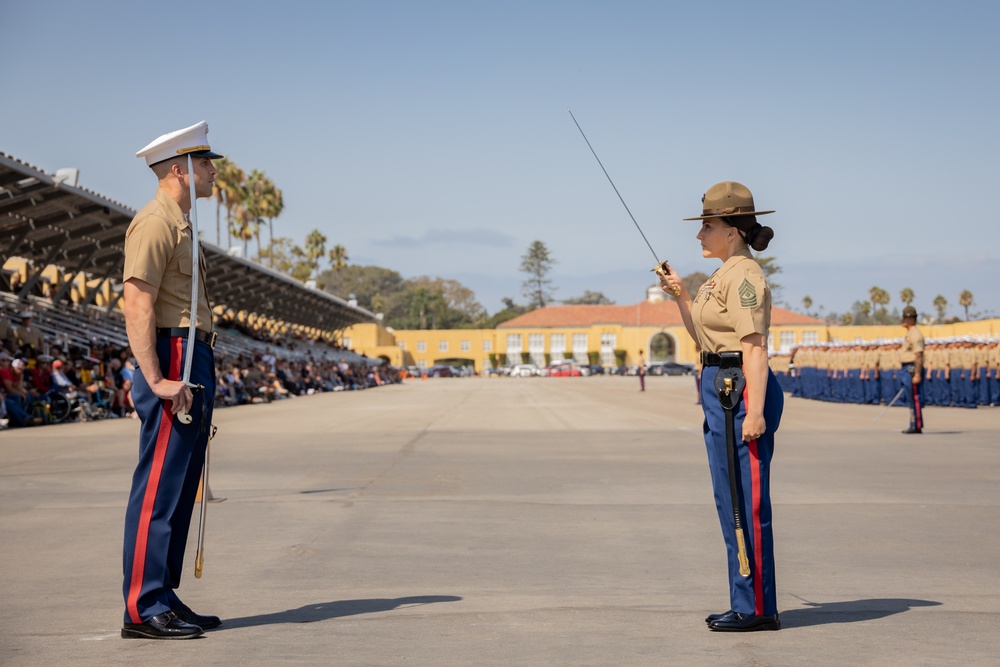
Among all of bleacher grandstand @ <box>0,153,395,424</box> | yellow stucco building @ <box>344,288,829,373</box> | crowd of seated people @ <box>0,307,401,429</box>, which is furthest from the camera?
yellow stucco building @ <box>344,288,829,373</box>

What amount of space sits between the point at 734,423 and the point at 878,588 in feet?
5.49

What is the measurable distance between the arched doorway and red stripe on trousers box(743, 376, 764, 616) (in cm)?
13251

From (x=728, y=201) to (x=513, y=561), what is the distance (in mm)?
2760

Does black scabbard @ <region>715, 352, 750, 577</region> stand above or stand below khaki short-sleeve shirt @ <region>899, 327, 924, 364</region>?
below

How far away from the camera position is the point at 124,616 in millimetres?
5293

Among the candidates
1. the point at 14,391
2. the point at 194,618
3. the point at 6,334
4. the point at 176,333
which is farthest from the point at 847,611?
the point at 6,334

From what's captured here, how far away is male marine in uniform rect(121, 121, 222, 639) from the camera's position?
511 centimetres

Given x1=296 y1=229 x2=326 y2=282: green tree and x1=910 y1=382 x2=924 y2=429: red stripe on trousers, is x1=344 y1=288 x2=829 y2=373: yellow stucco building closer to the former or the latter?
x1=296 y1=229 x2=326 y2=282: green tree

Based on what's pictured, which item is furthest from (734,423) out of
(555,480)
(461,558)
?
(555,480)

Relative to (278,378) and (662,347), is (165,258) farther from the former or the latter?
(662,347)

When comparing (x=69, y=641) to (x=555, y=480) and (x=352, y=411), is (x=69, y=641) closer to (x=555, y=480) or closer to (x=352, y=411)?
(x=555, y=480)

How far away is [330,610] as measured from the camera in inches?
227

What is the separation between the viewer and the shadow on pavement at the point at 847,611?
550cm

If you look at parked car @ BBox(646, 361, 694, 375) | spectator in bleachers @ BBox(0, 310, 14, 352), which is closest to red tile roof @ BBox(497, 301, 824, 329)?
parked car @ BBox(646, 361, 694, 375)
